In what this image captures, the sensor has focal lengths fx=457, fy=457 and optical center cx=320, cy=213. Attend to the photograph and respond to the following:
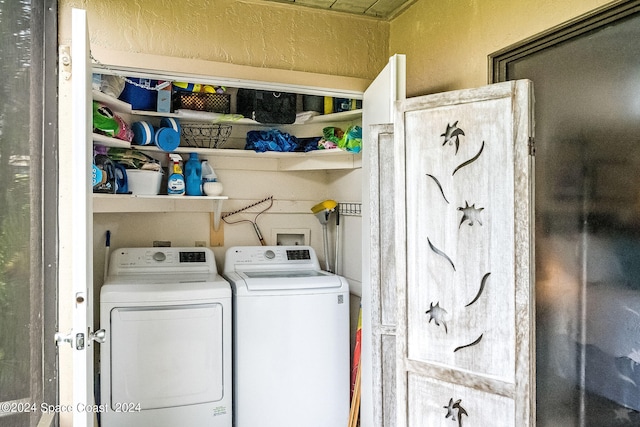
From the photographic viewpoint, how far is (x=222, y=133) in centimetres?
325

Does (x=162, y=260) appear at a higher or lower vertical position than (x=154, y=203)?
lower

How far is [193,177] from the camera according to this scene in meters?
3.02

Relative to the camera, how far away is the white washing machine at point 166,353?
2.42 metres

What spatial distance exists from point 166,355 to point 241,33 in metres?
1.78

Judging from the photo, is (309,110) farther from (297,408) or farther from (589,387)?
(589,387)

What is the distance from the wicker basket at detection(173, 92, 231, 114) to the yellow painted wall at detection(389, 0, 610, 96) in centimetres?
116

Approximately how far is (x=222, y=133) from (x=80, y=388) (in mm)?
2082

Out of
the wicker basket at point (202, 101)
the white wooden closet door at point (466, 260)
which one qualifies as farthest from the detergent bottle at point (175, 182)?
the white wooden closet door at point (466, 260)

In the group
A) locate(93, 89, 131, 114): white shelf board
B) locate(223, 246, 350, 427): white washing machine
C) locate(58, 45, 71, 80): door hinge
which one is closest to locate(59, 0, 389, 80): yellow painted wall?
locate(93, 89, 131, 114): white shelf board

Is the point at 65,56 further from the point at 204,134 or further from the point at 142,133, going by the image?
the point at 204,134

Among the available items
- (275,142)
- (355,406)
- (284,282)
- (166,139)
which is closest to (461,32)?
(275,142)

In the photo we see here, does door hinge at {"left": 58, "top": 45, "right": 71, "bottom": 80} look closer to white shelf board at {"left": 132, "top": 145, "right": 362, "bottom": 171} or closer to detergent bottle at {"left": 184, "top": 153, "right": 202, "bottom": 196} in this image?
white shelf board at {"left": 132, "top": 145, "right": 362, "bottom": 171}

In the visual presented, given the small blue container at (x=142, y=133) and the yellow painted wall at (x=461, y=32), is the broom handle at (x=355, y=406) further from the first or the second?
the small blue container at (x=142, y=133)

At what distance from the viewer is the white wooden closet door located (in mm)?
1345
